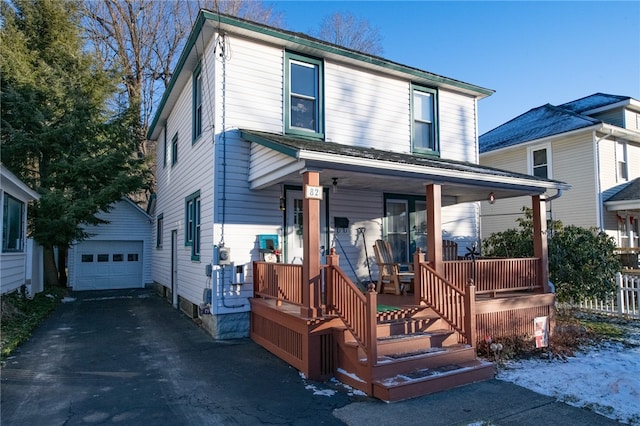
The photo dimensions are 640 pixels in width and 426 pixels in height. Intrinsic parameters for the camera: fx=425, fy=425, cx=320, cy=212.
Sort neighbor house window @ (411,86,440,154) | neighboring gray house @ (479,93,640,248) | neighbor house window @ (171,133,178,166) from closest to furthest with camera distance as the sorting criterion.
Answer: neighbor house window @ (411,86,440,154), neighbor house window @ (171,133,178,166), neighboring gray house @ (479,93,640,248)

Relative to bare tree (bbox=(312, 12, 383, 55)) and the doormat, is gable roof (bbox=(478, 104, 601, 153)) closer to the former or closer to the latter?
bare tree (bbox=(312, 12, 383, 55))

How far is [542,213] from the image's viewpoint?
8.62 metres

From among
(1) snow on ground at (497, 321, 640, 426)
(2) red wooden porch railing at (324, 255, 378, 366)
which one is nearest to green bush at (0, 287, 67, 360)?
(2) red wooden porch railing at (324, 255, 378, 366)

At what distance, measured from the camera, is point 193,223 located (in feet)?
32.4

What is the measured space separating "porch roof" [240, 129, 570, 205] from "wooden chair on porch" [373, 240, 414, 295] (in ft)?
4.39

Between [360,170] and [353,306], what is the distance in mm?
2133

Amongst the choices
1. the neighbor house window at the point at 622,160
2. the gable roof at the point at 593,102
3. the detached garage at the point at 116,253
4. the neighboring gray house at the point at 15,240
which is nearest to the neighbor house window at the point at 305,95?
the neighboring gray house at the point at 15,240

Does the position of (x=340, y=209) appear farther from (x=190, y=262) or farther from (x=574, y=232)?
(x=574, y=232)

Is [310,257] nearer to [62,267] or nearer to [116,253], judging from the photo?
[116,253]

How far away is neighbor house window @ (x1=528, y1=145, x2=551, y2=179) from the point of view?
16.3m

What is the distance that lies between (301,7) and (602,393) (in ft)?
57.2

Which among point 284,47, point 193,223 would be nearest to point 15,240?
point 193,223

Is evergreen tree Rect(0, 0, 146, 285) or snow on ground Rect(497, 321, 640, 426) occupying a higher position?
evergreen tree Rect(0, 0, 146, 285)

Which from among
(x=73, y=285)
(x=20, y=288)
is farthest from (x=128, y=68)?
(x=20, y=288)
